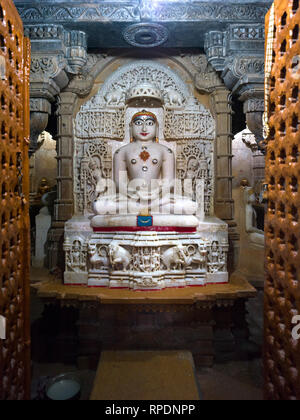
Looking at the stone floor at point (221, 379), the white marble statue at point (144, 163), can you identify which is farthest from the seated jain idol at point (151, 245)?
the stone floor at point (221, 379)

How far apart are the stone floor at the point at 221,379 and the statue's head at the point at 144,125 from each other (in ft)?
10.9

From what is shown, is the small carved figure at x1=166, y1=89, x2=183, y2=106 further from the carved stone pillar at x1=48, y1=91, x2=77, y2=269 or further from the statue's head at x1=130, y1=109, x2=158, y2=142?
the carved stone pillar at x1=48, y1=91, x2=77, y2=269

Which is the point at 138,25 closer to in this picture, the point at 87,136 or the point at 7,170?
the point at 87,136

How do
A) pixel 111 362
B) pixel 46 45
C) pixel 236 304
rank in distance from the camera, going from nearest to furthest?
pixel 111 362 → pixel 46 45 → pixel 236 304

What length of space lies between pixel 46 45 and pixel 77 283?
10.4 ft

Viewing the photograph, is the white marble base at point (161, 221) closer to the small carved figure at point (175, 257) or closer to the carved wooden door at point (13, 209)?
the small carved figure at point (175, 257)

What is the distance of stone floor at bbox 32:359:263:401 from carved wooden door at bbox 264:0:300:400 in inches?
52.0

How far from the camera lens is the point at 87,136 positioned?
5.08m

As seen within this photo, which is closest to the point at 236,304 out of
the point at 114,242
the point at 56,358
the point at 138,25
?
the point at 114,242

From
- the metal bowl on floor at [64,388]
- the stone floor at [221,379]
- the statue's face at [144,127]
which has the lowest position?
the stone floor at [221,379]

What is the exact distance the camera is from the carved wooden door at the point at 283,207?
6.61 ft

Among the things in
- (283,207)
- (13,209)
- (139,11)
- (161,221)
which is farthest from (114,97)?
(283,207)

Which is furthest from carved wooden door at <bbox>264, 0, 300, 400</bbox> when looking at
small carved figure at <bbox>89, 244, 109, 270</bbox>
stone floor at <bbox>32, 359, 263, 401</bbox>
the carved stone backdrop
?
the carved stone backdrop

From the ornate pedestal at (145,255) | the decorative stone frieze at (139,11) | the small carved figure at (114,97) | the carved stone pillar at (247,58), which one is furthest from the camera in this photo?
the small carved figure at (114,97)
